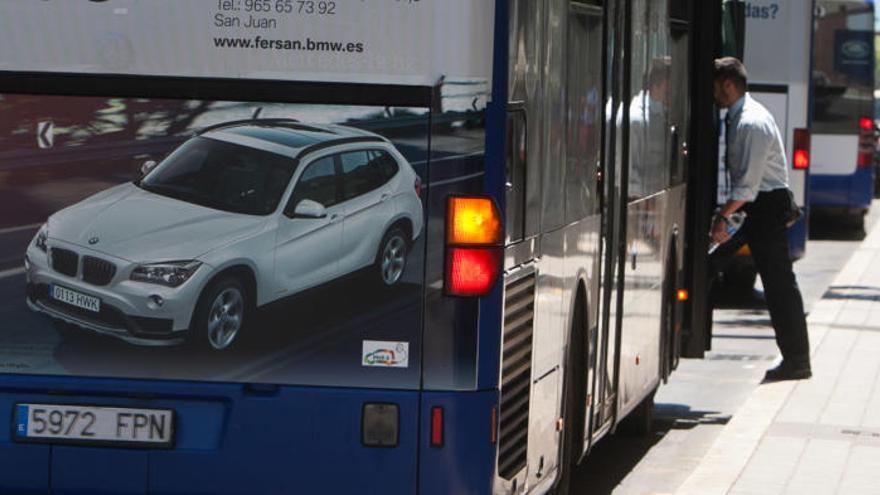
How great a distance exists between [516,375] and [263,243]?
0.96m

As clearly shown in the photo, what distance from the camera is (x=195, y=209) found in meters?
6.14

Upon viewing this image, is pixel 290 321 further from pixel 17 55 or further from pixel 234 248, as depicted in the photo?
pixel 17 55

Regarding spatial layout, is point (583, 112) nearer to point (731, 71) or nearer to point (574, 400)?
point (574, 400)

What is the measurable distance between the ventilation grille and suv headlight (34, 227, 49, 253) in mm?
1417

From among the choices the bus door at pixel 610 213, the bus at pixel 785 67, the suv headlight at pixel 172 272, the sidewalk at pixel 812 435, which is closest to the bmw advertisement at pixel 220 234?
the suv headlight at pixel 172 272

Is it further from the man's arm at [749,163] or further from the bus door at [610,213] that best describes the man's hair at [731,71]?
the bus door at [610,213]

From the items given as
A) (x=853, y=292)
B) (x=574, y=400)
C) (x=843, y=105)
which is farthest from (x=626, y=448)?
(x=843, y=105)

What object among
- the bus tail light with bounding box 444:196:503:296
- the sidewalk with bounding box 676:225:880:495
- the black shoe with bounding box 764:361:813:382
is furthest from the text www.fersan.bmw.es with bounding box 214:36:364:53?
the black shoe with bounding box 764:361:813:382

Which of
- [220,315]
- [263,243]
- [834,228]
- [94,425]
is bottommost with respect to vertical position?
[834,228]

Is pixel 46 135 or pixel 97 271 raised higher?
pixel 46 135

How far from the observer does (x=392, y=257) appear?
19.8ft

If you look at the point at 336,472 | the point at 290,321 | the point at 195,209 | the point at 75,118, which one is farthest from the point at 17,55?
the point at 336,472

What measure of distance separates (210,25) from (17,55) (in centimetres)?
63

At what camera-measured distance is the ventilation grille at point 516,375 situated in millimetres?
6270
